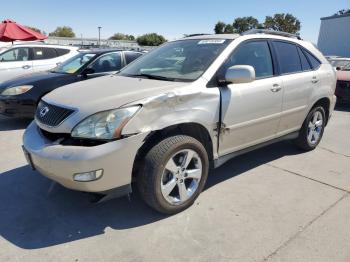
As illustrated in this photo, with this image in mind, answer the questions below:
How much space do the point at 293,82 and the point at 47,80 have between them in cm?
438

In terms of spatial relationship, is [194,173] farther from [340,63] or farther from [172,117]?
[340,63]

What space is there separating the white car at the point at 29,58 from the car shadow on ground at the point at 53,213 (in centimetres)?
626

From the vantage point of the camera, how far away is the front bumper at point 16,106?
19.8 feet

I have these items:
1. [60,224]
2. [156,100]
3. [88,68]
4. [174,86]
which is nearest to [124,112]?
[156,100]

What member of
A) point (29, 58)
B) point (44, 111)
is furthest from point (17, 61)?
point (44, 111)

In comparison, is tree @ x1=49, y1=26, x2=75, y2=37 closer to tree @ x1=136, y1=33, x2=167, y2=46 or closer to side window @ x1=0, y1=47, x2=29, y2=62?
tree @ x1=136, y1=33, x2=167, y2=46

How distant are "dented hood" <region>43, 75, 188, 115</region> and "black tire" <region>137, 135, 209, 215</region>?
18.6 inches

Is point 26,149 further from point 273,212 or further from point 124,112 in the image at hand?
point 273,212

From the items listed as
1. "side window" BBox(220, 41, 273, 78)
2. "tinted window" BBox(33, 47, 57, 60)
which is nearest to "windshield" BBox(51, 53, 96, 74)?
"tinted window" BBox(33, 47, 57, 60)

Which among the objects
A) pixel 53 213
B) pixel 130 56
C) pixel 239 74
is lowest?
pixel 53 213

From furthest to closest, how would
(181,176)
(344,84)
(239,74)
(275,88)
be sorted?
(344,84), (275,88), (239,74), (181,176)

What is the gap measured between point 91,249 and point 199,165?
1270 millimetres

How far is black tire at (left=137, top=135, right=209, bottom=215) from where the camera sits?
9.48 feet

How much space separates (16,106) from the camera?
19.9 ft
